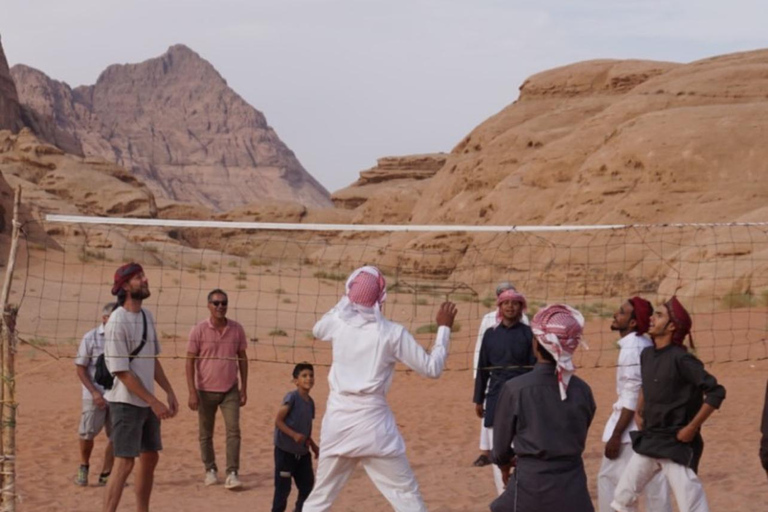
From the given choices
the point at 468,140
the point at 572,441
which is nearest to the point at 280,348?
the point at 572,441

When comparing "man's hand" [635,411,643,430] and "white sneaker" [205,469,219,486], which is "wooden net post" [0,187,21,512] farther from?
"man's hand" [635,411,643,430]

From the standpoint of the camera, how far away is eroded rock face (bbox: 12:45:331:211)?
160625 mm

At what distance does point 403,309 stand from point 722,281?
9224mm

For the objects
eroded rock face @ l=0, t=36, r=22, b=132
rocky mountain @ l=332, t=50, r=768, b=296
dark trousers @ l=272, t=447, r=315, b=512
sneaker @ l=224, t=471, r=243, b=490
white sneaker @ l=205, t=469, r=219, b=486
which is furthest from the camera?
eroded rock face @ l=0, t=36, r=22, b=132

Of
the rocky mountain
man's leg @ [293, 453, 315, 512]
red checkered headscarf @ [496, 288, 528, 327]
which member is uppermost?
the rocky mountain

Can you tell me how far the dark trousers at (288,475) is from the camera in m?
6.84

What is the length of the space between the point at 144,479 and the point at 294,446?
0.98 m

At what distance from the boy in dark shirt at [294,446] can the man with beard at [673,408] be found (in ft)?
7.31

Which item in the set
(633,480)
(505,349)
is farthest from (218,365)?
(633,480)

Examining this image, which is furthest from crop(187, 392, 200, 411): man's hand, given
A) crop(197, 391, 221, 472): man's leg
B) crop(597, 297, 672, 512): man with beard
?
crop(597, 297, 672, 512): man with beard

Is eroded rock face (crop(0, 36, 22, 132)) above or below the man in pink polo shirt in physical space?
above

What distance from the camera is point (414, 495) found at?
17.9 feet

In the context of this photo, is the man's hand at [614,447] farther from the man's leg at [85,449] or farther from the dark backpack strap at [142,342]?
the man's leg at [85,449]

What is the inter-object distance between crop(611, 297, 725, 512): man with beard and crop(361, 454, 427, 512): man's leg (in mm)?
1250
